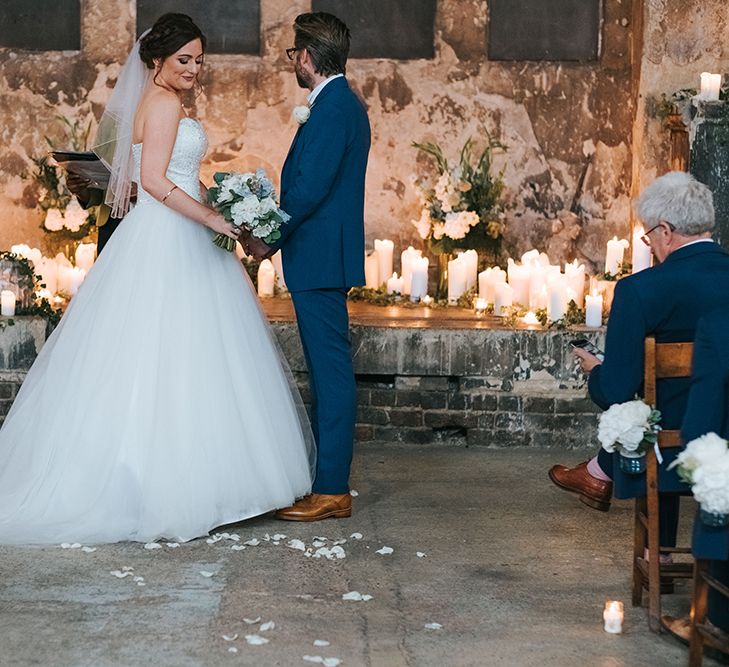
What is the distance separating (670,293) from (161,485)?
2030 mm

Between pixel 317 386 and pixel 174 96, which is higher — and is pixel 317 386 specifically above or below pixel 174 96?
below

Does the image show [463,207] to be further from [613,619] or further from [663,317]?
[613,619]

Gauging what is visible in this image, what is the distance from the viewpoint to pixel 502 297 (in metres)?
7.43

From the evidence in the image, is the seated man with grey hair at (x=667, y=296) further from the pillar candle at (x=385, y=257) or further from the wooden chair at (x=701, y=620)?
the pillar candle at (x=385, y=257)

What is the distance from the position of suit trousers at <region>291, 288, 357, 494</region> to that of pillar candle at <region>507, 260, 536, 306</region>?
7.18 feet

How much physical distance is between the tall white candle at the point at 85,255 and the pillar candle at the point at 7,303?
87cm

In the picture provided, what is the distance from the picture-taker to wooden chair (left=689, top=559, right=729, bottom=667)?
3.75 m

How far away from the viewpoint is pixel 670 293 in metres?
4.30

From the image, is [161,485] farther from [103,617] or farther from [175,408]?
[103,617]

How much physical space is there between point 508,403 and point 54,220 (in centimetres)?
290

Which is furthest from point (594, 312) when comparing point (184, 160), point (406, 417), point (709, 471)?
point (709, 471)

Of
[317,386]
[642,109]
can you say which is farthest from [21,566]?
[642,109]

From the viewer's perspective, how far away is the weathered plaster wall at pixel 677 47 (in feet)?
24.7

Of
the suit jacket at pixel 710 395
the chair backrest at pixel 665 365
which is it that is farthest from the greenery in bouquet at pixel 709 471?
the chair backrest at pixel 665 365
